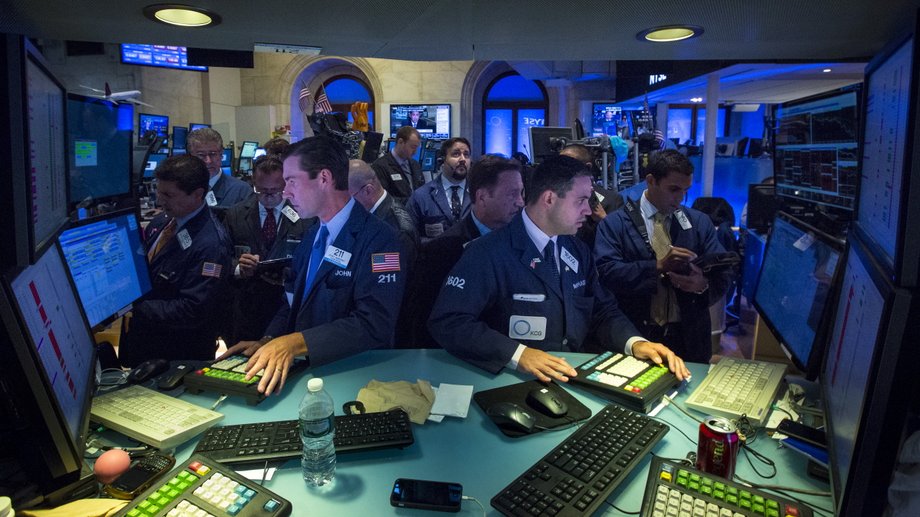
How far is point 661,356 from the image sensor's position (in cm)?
181

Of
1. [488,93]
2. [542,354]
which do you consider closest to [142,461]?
[542,354]

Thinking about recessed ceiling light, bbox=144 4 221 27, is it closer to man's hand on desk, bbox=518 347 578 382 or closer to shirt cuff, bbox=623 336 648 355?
man's hand on desk, bbox=518 347 578 382

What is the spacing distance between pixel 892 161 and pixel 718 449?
2.06 feet

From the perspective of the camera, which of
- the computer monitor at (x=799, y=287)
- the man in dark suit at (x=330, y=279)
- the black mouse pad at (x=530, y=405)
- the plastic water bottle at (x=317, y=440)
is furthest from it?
the man in dark suit at (x=330, y=279)

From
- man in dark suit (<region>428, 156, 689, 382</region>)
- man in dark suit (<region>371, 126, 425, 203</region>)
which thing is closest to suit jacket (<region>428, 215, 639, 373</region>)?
man in dark suit (<region>428, 156, 689, 382</region>)

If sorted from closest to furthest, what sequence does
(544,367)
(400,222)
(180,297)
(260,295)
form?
(544,367) → (180,297) → (260,295) → (400,222)

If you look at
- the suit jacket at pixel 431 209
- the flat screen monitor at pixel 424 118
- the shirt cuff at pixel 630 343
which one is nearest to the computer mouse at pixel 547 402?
the shirt cuff at pixel 630 343

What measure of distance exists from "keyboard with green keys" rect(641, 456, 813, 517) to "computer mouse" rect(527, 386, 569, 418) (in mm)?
356

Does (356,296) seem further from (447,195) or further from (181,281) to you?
(447,195)

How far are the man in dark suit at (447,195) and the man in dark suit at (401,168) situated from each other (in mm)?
606

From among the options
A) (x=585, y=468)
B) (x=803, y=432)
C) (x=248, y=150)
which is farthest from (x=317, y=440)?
(x=248, y=150)

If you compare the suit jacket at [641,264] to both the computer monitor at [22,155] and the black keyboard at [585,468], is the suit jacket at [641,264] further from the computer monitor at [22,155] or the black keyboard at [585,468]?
the computer monitor at [22,155]

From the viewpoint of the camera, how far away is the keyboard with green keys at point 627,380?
1561 millimetres

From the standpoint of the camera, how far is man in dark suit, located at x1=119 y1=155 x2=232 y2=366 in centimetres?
247
